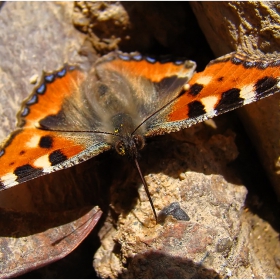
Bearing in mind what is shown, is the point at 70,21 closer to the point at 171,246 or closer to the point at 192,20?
the point at 192,20

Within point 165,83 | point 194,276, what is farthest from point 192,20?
point 194,276

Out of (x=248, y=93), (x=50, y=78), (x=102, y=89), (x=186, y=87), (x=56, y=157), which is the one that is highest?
(x=50, y=78)

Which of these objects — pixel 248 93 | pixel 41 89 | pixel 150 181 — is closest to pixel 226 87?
pixel 248 93

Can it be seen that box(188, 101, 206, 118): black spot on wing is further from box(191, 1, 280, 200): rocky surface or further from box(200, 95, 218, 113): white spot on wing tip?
box(191, 1, 280, 200): rocky surface

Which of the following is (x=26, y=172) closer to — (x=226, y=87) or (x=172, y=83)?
(x=172, y=83)

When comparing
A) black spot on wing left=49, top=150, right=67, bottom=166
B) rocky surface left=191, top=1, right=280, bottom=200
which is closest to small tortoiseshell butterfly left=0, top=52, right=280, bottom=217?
black spot on wing left=49, top=150, right=67, bottom=166
